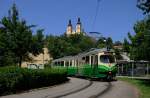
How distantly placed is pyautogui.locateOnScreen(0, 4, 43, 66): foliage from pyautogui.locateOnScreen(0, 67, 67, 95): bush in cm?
1271

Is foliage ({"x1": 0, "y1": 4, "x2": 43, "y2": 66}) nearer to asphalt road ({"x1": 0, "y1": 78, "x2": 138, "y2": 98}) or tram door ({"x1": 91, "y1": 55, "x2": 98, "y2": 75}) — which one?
tram door ({"x1": 91, "y1": 55, "x2": 98, "y2": 75})

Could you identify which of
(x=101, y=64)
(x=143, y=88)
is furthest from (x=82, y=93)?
(x=101, y=64)

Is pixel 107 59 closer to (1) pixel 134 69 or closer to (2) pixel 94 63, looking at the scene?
(2) pixel 94 63

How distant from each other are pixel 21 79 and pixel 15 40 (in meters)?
19.2

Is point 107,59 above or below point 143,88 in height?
above

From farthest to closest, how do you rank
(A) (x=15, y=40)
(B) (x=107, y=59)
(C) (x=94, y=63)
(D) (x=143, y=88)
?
(A) (x=15, y=40), (C) (x=94, y=63), (B) (x=107, y=59), (D) (x=143, y=88)

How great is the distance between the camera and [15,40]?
4456cm

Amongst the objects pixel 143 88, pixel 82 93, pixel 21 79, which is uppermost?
pixel 21 79

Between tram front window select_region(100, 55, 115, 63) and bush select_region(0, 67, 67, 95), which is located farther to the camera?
tram front window select_region(100, 55, 115, 63)

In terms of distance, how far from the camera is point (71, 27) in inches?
6363

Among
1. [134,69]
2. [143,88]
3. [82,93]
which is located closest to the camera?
[82,93]

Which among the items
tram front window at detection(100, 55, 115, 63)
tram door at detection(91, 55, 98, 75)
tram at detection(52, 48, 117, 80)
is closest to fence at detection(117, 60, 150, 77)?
tram at detection(52, 48, 117, 80)

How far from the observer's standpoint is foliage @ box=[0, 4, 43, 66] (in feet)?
146

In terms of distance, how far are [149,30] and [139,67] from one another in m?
30.6
